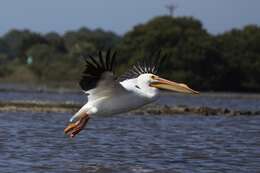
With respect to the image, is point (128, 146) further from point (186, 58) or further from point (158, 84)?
point (186, 58)

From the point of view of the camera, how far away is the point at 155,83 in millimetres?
16141

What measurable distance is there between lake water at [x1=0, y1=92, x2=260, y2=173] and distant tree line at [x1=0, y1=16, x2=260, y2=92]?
37.7m

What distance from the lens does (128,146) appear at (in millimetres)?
18594

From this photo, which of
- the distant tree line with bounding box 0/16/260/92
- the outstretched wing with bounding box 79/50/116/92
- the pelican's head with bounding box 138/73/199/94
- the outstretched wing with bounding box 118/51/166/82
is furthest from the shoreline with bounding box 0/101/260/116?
the distant tree line with bounding box 0/16/260/92

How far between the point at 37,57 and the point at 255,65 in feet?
70.3

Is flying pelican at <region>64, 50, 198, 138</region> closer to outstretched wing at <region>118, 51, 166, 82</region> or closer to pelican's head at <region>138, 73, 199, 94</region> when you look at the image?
pelican's head at <region>138, 73, 199, 94</region>

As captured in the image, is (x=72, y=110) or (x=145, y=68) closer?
(x=145, y=68)

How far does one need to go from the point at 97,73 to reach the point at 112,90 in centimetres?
73

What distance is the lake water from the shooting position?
1544 centimetres

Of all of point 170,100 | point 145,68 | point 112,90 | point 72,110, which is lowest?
point 72,110

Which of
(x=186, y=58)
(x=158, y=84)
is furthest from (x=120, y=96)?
(x=186, y=58)

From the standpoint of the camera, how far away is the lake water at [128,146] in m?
15.4

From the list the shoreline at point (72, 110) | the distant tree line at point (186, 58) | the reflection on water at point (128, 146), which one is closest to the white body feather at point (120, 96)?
the reflection on water at point (128, 146)

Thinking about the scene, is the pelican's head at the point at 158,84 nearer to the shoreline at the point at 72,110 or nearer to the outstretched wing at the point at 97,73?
the outstretched wing at the point at 97,73
